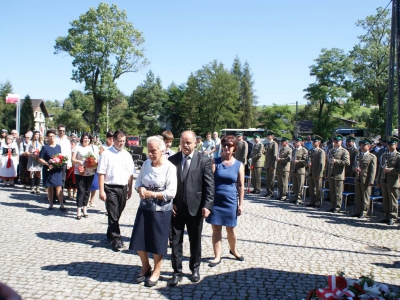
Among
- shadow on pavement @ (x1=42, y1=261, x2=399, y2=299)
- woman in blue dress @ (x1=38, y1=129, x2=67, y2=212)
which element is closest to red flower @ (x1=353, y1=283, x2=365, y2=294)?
shadow on pavement @ (x1=42, y1=261, x2=399, y2=299)

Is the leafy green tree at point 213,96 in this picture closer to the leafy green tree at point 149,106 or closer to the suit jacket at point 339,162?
the leafy green tree at point 149,106

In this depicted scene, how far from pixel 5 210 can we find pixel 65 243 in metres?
3.95

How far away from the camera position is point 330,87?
45.8 metres

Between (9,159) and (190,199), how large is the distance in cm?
1092

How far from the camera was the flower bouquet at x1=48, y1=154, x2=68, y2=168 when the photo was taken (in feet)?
32.1

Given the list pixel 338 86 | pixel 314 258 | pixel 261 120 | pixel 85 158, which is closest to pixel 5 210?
pixel 85 158

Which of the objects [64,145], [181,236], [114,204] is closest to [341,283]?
[181,236]

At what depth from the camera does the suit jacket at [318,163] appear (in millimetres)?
11711

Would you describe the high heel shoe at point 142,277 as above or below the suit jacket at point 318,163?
below

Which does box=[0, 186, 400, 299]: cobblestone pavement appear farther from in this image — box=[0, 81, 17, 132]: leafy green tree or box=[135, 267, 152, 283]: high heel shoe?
box=[0, 81, 17, 132]: leafy green tree

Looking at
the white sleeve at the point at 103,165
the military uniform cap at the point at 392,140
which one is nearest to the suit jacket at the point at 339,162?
A: the military uniform cap at the point at 392,140

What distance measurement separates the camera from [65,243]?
23.2 ft

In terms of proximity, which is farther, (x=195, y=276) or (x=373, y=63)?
(x=373, y=63)

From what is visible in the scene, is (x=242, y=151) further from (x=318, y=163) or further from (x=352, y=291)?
(x=352, y=291)
